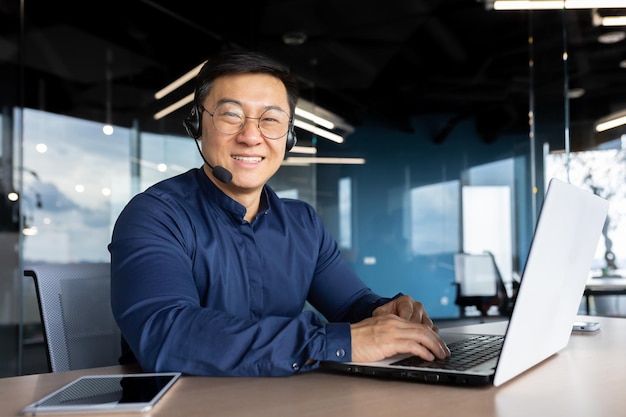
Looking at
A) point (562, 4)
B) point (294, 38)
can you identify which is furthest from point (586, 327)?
point (294, 38)

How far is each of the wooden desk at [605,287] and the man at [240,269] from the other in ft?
11.4

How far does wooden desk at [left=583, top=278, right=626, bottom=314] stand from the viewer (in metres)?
4.59

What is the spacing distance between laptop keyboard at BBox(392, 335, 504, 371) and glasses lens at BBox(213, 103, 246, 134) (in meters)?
0.75

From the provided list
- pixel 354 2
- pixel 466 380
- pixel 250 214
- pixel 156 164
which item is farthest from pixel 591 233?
pixel 354 2

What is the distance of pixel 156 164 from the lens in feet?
16.5

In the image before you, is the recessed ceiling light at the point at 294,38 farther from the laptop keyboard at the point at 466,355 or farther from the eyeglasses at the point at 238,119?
the laptop keyboard at the point at 466,355

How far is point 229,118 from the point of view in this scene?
1.56 meters

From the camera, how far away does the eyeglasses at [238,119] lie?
60.7 inches

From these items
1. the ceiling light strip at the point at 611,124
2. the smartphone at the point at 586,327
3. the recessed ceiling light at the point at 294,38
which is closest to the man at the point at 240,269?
the smartphone at the point at 586,327

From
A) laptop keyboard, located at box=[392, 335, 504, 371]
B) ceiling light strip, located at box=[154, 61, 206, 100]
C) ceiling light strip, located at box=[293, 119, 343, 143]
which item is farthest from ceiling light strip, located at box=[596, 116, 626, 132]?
laptop keyboard, located at box=[392, 335, 504, 371]

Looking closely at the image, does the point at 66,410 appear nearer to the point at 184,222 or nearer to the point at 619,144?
the point at 184,222

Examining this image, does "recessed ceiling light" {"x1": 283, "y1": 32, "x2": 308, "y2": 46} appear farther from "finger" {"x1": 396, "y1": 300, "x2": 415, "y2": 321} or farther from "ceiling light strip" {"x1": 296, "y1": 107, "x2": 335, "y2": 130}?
"finger" {"x1": 396, "y1": 300, "x2": 415, "y2": 321}

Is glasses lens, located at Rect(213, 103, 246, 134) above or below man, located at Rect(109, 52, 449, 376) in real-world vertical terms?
above

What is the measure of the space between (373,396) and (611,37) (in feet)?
15.2
